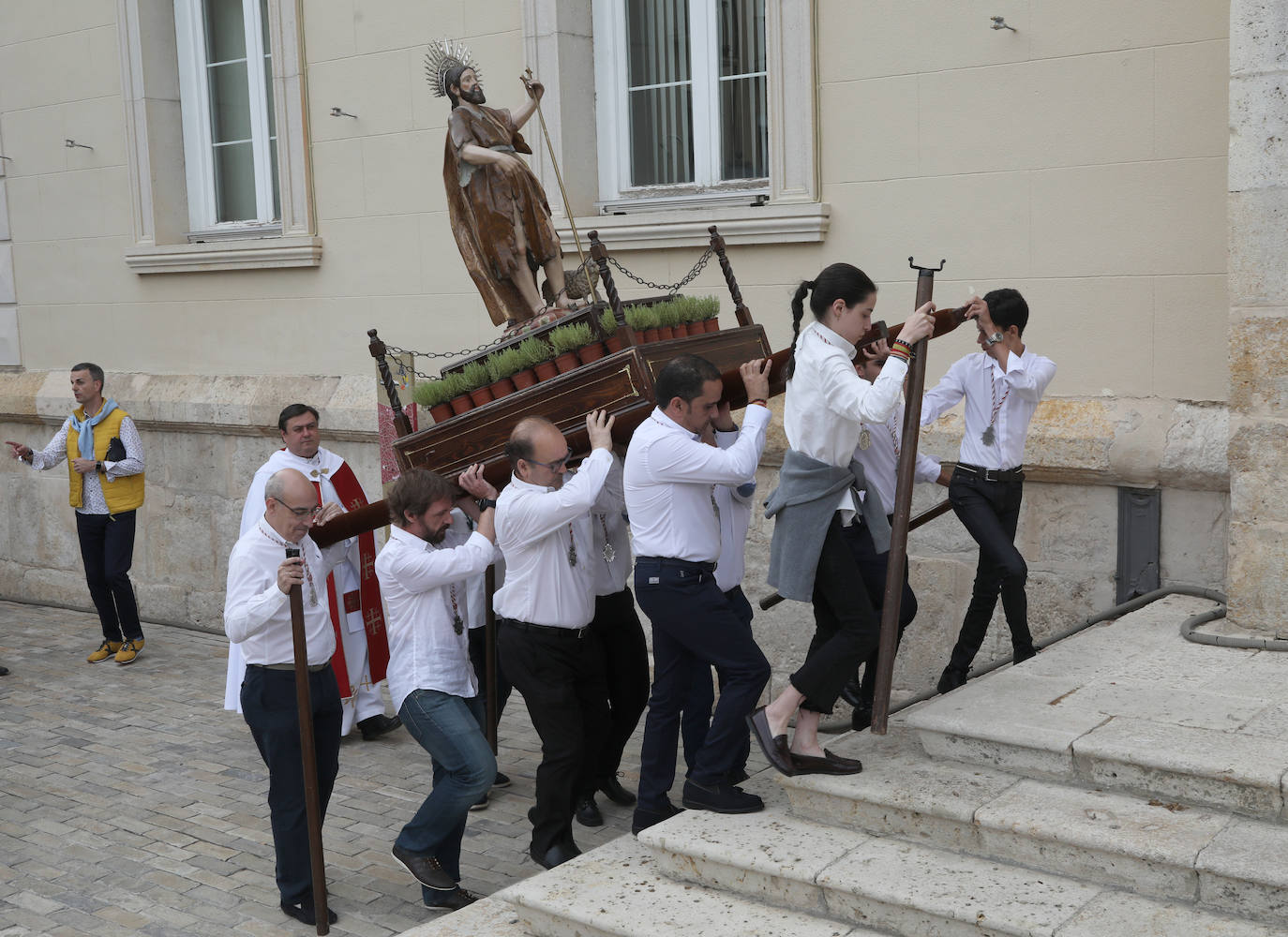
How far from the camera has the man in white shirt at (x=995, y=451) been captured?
5.57m

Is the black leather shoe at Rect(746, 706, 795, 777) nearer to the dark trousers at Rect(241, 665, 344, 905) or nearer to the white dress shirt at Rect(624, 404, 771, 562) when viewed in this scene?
the white dress shirt at Rect(624, 404, 771, 562)

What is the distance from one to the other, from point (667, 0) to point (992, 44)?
2263mm

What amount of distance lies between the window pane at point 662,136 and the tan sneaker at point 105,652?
471 cm

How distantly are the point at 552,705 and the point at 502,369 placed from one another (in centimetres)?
129

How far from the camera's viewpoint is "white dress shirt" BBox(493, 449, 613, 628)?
4.85 meters

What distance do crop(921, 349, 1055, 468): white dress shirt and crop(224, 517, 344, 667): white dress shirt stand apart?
8.30ft

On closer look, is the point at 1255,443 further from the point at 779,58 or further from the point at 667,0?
the point at 667,0

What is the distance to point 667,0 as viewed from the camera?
8141 millimetres

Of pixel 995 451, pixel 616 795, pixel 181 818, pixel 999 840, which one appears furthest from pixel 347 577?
pixel 999 840

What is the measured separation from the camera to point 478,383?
17.6 feet

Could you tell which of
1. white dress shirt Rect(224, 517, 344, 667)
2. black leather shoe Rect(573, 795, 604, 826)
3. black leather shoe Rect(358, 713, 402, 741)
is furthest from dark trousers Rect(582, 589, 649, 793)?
black leather shoe Rect(358, 713, 402, 741)

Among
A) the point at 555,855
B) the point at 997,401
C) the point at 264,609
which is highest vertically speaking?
the point at 997,401

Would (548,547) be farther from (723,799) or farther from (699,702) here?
(723,799)

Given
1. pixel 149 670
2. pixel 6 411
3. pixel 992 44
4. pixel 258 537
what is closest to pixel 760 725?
pixel 258 537
